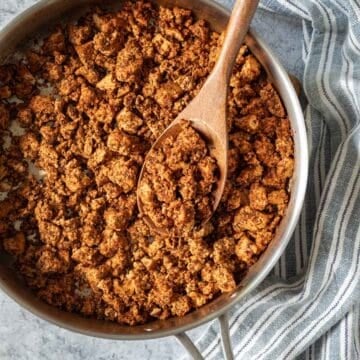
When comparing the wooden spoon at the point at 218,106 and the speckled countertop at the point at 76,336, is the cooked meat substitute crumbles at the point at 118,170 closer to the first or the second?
the wooden spoon at the point at 218,106

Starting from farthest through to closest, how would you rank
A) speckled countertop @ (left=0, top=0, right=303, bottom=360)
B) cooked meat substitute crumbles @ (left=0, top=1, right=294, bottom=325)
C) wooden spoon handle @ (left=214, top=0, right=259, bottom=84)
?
speckled countertop @ (left=0, top=0, right=303, bottom=360)
cooked meat substitute crumbles @ (left=0, top=1, right=294, bottom=325)
wooden spoon handle @ (left=214, top=0, right=259, bottom=84)

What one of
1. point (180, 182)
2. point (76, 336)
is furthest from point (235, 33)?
point (76, 336)

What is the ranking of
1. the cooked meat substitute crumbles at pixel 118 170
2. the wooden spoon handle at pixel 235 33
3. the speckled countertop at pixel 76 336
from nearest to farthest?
the wooden spoon handle at pixel 235 33 → the cooked meat substitute crumbles at pixel 118 170 → the speckled countertop at pixel 76 336

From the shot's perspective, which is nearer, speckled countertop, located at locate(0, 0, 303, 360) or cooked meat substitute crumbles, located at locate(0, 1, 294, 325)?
cooked meat substitute crumbles, located at locate(0, 1, 294, 325)

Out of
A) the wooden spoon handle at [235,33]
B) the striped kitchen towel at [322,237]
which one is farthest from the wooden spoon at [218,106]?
the striped kitchen towel at [322,237]

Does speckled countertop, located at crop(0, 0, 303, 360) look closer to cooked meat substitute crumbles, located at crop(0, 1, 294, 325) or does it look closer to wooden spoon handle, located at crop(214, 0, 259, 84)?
cooked meat substitute crumbles, located at crop(0, 1, 294, 325)

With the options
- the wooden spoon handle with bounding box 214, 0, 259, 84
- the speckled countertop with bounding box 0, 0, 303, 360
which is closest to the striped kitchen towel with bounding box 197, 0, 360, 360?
the speckled countertop with bounding box 0, 0, 303, 360

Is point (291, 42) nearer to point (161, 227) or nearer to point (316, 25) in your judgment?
point (316, 25)

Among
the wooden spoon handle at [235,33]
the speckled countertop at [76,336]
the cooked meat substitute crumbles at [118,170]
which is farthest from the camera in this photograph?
the speckled countertop at [76,336]
